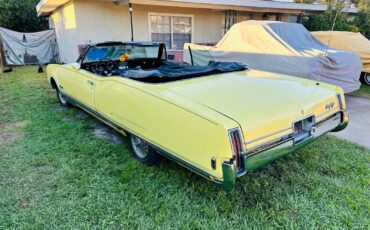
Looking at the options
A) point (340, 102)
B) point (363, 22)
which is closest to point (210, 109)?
point (340, 102)

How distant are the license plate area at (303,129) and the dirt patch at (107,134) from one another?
2472mm

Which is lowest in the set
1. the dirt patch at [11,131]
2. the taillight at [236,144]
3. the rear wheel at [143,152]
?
the dirt patch at [11,131]

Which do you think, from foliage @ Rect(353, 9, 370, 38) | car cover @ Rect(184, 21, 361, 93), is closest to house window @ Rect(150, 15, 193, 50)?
car cover @ Rect(184, 21, 361, 93)

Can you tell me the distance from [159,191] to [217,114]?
1.12m

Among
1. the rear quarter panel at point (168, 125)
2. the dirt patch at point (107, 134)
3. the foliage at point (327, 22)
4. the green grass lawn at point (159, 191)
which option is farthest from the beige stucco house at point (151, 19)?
the rear quarter panel at point (168, 125)

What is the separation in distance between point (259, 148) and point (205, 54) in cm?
566

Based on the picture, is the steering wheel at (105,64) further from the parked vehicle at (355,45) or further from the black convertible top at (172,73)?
the parked vehicle at (355,45)

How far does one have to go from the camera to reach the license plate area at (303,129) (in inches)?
100

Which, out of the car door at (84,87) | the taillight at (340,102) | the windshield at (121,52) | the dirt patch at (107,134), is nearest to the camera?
the taillight at (340,102)

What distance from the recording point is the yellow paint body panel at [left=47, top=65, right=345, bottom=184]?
2139 mm

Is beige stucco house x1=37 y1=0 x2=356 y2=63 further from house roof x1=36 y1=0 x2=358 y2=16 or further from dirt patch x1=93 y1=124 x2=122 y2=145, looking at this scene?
dirt patch x1=93 y1=124 x2=122 y2=145

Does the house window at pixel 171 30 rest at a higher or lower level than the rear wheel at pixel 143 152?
higher

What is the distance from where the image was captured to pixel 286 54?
589 centimetres

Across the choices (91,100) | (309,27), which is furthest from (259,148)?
(309,27)
